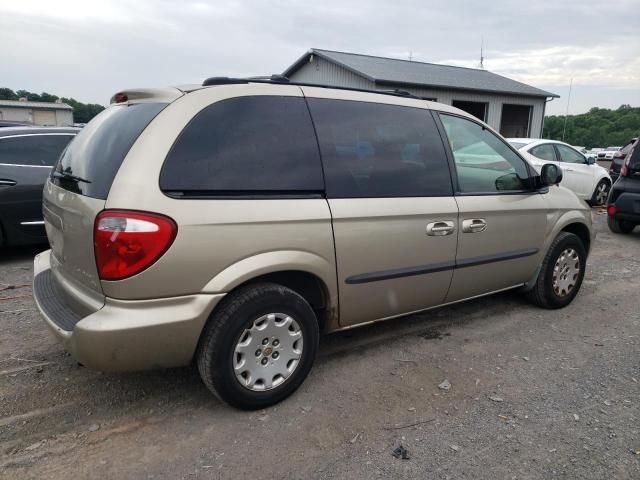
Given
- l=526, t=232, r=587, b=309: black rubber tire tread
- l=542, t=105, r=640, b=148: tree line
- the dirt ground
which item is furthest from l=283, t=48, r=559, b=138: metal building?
l=542, t=105, r=640, b=148: tree line

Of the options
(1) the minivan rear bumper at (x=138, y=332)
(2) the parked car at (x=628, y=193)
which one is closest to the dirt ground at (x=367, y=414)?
(1) the minivan rear bumper at (x=138, y=332)

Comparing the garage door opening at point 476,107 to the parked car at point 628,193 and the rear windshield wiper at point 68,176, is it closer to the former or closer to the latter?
the parked car at point 628,193

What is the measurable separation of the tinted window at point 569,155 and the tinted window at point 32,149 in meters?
9.28

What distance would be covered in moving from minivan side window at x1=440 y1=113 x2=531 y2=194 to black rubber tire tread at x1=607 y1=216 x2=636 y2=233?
529 cm

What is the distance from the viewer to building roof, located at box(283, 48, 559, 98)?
17.3m

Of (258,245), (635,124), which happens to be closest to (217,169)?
(258,245)

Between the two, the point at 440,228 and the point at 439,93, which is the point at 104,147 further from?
the point at 439,93

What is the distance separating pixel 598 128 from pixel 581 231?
50931mm

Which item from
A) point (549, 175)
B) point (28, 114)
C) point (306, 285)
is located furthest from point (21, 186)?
point (28, 114)

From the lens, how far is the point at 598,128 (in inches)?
1875

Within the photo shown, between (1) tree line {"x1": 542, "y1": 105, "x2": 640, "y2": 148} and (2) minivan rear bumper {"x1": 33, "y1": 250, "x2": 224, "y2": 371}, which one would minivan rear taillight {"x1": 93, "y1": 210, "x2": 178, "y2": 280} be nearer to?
(2) minivan rear bumper {"x1": 33, "y1": 250, "x2": 224, "y2": 371}

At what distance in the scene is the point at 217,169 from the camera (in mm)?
2465

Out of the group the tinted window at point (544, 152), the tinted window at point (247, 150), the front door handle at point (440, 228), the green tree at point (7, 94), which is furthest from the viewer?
the green tree at point (7, 94)

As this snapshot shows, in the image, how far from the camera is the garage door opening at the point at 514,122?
948 inches
